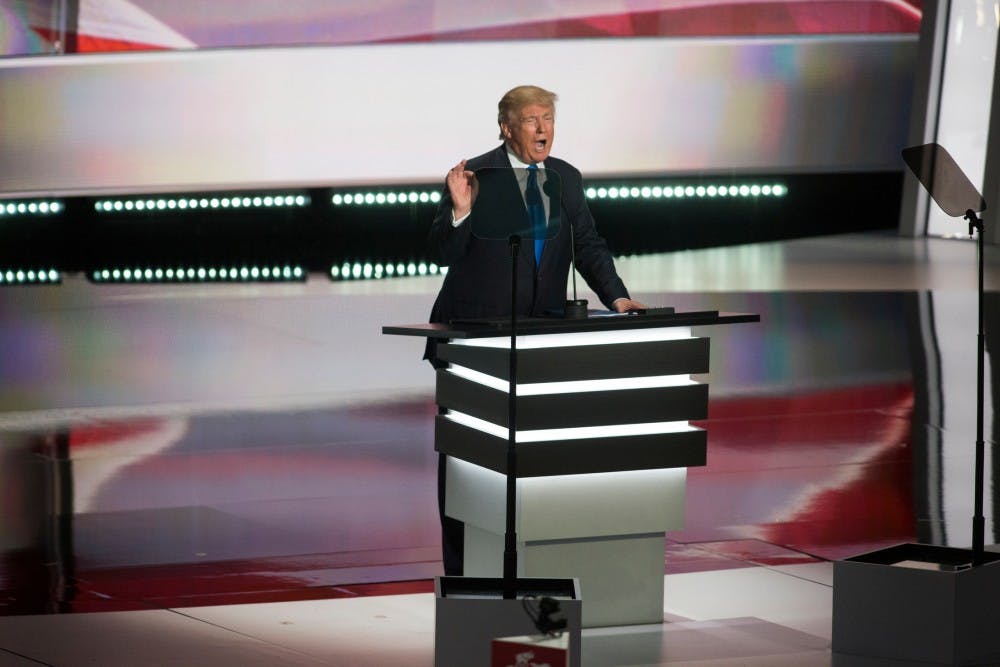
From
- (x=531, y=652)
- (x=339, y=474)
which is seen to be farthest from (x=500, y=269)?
(x=339, y=474)

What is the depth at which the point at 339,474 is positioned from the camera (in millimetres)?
6719

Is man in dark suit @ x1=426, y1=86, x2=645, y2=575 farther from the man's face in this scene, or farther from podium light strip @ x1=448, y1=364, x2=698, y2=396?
podium light strip @ x1=448, y1=364, x2=698, y2=396

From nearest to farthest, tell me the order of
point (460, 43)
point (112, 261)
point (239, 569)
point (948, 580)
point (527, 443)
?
point (948, 580)
point (527, 443)
point (239, 569)
point (112, 261)
point (460, 43)

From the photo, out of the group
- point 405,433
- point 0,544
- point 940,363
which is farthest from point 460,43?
point 0,544

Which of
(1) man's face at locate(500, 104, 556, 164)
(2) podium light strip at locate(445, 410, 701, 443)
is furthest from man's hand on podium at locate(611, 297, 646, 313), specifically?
(1) man's face at locate(500, 104, 556, 164)

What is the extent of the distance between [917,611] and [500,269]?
156cm

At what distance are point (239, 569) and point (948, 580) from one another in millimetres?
2301

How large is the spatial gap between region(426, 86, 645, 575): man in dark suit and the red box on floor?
5.36ft

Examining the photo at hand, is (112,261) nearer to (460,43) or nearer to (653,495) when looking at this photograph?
(460,43)

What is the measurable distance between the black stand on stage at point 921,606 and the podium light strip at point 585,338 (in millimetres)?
812

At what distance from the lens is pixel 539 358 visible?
171 inches

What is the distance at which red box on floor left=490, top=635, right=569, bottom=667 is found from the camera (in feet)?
10.4

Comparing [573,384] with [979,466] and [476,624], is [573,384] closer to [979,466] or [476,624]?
[476,624]

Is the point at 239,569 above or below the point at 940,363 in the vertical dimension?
below
